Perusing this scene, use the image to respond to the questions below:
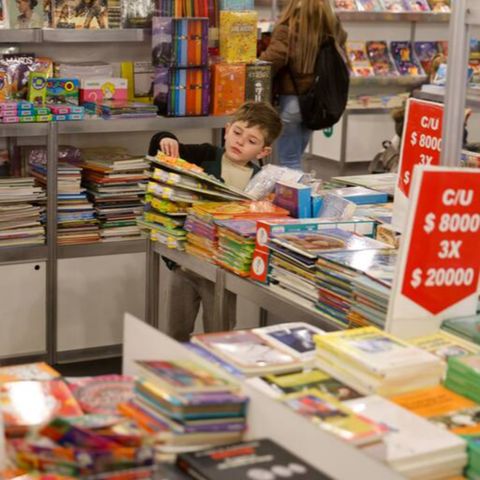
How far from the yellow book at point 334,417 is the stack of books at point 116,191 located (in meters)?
3.09

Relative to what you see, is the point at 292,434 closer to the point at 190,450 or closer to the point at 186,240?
the point at 190,450

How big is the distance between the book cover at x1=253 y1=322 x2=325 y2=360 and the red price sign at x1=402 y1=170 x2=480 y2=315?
0.31 meters

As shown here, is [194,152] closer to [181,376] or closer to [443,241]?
[443,241]

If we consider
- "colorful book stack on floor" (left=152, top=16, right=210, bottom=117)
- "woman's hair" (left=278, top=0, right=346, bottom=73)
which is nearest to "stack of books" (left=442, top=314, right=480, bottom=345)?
"colorful book stack on floor" (left=152, top=16, right=210, bottom=117)

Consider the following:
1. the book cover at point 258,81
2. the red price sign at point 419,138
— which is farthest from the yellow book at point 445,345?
the book cover at point 258,81

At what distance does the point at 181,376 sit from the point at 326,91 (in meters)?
4.52

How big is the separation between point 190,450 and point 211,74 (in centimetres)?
Answer: 356

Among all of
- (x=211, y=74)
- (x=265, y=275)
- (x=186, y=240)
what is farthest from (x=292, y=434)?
→ (x=211, y=74)

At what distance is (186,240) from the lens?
4.06m

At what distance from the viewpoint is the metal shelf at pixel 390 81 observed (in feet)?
33.7

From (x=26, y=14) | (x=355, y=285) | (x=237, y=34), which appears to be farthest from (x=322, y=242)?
(x=26, y=14)

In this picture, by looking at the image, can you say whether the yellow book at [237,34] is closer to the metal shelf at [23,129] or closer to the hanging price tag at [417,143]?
the metal shelf at [23,129]

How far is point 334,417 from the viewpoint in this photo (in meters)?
2.10

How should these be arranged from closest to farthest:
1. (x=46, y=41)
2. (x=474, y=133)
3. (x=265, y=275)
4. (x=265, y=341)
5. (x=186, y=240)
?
(x=265, y=341) < (x=265, y=275) < (x=186, y=240) < (x=46, y=41) < (x=474, y=133)
